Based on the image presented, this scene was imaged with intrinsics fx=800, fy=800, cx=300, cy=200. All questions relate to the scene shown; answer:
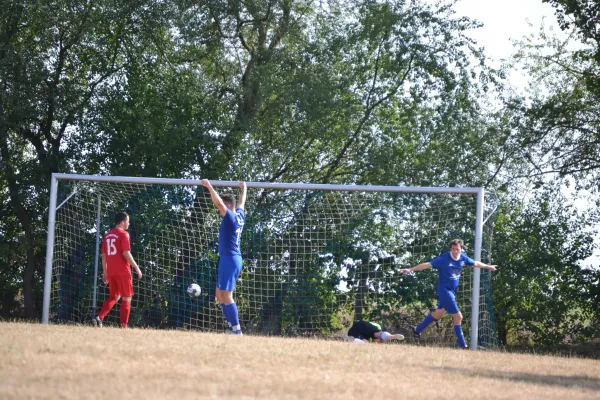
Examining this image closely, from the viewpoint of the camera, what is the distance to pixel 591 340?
59.6 ft

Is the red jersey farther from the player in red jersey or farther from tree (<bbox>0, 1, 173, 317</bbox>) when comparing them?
tree (<bbox>0, 1, 173, 317</bbox>)

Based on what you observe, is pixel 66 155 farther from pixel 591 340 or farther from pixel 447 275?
pixel 591 340

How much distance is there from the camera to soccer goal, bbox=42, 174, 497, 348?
16.3 m

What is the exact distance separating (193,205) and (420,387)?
437 inches

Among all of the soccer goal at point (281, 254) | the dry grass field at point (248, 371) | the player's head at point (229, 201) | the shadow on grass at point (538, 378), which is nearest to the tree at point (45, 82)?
the soccer goal at point (281, 254)

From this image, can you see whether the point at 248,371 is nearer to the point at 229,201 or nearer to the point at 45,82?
the point at 229,201

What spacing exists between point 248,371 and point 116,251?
5646 mm

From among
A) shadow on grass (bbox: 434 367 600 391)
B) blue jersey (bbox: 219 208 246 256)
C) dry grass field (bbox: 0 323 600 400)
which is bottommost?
shadow on grass (bbox: 434 367 600 391)

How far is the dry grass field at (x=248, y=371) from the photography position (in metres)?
6.05

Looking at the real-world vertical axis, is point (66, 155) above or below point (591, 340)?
above

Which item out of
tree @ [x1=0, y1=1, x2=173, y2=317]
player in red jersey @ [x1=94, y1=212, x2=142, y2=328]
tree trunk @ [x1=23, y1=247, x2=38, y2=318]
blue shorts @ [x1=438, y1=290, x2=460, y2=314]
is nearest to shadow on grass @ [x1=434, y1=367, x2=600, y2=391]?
blue shorts @ [x1=438, y1=290, x2=460, y2=314]

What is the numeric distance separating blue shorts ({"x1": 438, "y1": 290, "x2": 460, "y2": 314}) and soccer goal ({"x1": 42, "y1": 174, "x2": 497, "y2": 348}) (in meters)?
3.45

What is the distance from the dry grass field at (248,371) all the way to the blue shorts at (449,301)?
2566 millimetres

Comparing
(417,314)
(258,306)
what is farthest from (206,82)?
(417,314)
